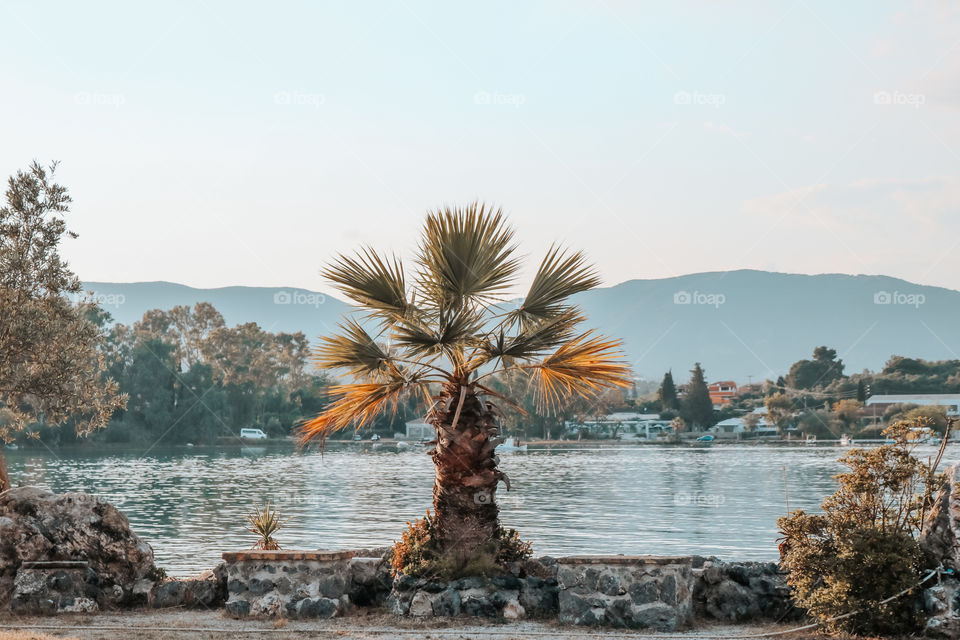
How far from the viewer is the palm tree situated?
1148 cm

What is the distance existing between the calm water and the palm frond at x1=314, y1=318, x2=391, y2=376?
11.7m

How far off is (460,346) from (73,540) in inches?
195

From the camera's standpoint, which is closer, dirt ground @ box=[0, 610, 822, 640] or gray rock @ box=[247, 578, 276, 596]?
dirt ground @ box=[0, 610, 822, 640]

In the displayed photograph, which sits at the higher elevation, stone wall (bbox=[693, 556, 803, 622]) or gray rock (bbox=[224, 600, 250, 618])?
stone wall (bbox=[693, 556, 803, 622])

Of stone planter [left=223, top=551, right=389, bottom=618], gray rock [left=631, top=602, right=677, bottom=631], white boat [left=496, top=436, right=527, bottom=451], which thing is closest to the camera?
gray rock [left=631, top=602, right=677, bottom=631]

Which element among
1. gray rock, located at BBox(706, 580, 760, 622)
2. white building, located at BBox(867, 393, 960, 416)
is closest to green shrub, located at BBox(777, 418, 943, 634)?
gray rock, located at BBox(706, 580, 760, 622)

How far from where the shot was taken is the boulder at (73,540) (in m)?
11.5

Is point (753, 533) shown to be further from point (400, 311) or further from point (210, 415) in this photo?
point (210, 415)

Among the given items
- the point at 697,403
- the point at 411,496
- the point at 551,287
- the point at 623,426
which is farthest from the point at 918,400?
the point at 551,287

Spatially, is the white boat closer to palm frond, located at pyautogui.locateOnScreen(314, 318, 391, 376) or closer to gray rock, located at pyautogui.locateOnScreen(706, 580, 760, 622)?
palm frond, located at pyautogui.locateOnScreen(314, 318, 391, 376)

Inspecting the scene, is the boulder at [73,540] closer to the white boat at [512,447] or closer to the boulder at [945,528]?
the boulder at [945,528]

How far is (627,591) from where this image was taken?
10281 mm

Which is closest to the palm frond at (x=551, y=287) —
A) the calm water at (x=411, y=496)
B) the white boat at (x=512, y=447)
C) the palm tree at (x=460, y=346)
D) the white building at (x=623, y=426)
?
the palm tree at (x=460, y=346)

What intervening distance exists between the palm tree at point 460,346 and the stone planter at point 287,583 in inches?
47.3
